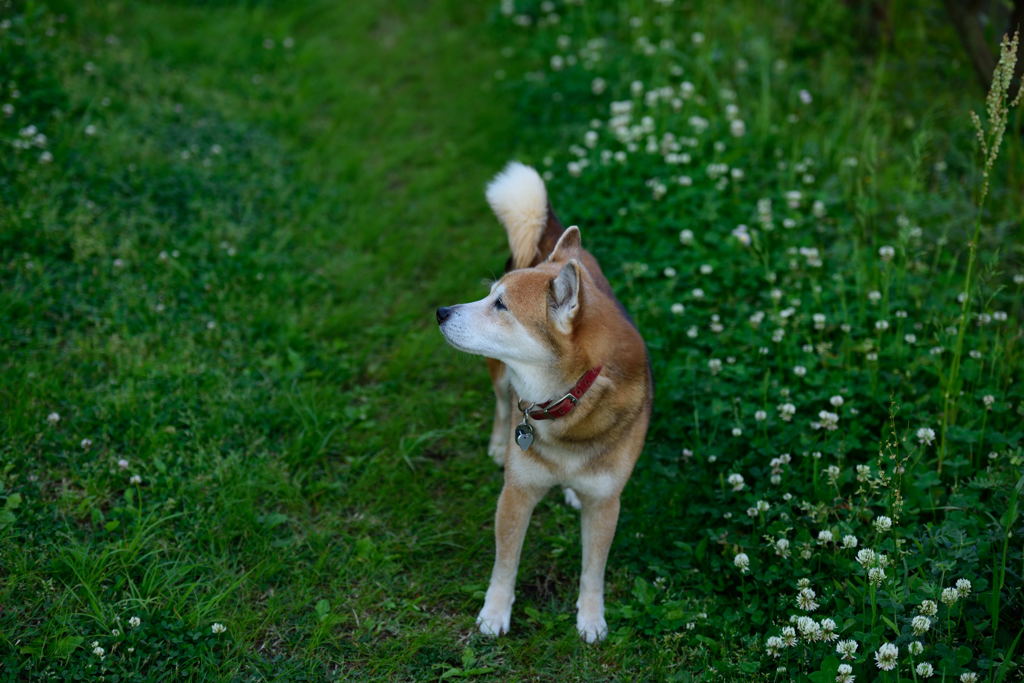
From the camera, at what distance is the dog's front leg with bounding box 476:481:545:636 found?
330cm

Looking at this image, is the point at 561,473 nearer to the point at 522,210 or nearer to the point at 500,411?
the point at 500,411

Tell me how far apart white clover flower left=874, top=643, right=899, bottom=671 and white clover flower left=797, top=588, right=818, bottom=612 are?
1.13 feet

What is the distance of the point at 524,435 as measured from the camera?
10.4 feet

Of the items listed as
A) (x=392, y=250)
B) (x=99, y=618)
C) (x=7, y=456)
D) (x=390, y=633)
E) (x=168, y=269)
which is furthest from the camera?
(x=392, y=250)

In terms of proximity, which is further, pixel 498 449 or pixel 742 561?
pixel 498 449

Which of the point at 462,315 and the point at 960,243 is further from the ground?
the point at 462,315

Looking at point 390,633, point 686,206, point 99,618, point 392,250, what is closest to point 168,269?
point 392,250

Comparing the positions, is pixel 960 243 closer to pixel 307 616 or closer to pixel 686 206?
pixel 686 206

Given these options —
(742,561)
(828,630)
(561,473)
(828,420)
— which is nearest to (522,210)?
(561,473)

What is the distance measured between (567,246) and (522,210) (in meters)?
0.42

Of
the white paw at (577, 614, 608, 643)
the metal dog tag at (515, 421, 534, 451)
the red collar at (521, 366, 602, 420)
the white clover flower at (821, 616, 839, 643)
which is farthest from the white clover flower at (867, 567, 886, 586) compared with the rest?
the metal dog tag at (515, 421, 534, 451)

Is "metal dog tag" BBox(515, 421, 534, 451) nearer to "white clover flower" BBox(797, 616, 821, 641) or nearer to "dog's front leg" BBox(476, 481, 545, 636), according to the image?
"dog's front leg" BBox(476, 481, 545, 636)

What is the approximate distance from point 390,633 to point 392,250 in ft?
9.59

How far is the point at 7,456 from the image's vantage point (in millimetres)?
3680
